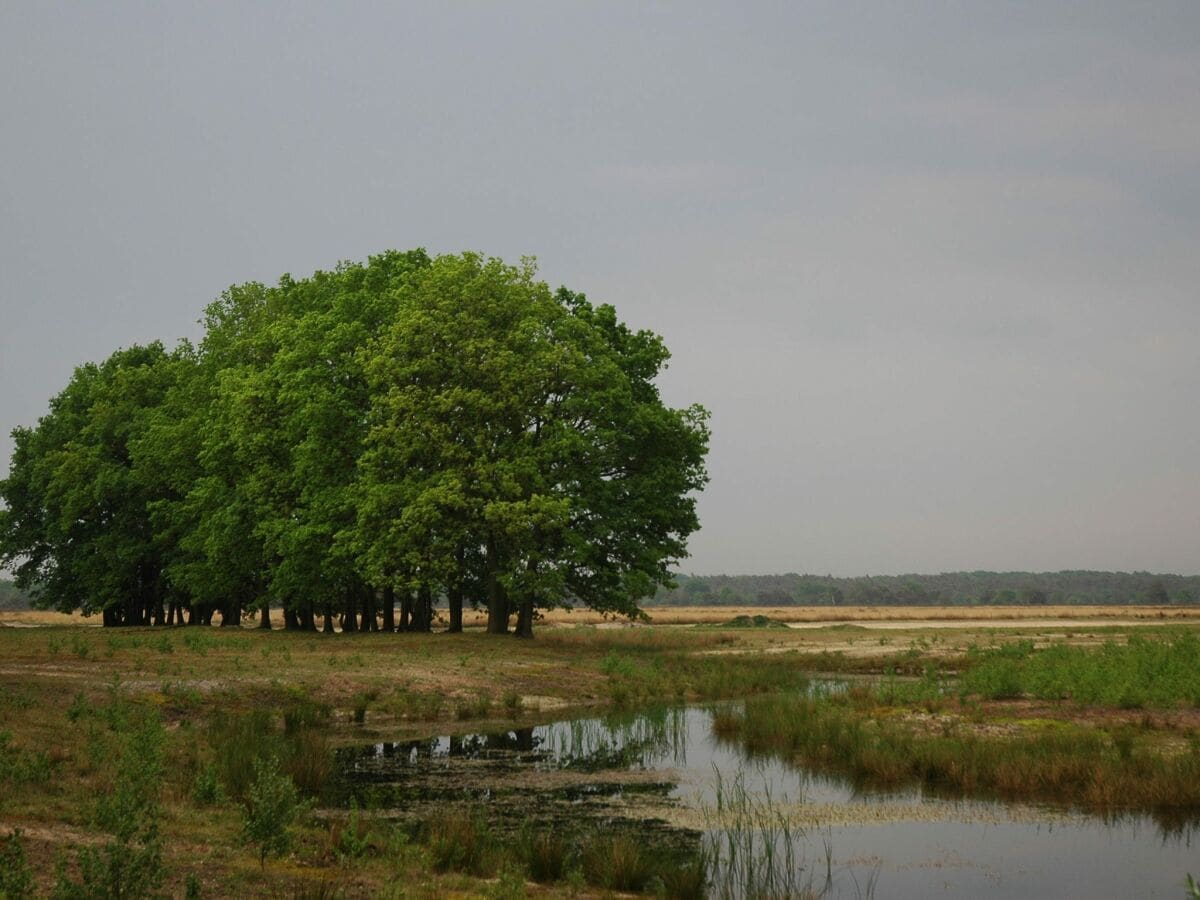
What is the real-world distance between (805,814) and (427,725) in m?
14.4

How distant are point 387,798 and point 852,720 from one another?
41.0ft

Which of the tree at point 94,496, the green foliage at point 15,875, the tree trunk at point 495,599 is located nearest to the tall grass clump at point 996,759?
the green foliage at point 15,875

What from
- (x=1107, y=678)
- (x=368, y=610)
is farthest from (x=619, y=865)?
(x=368, y=610)

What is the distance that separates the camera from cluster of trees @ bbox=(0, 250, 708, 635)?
48562 millimetres

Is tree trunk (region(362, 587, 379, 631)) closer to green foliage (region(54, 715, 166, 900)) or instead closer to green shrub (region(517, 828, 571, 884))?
green foliage (region(54, 715, 166, 900))

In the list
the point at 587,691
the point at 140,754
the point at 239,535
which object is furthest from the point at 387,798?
the point at 239,535

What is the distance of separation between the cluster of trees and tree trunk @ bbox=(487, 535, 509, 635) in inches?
4.0

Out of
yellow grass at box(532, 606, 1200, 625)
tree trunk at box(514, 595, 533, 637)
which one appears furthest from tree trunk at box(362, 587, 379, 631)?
yellow grass at box(532, 606, 1200, 625)

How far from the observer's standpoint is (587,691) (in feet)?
125

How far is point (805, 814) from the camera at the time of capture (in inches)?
740

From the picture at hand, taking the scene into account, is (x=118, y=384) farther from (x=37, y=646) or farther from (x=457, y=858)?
(x=457, y=858)

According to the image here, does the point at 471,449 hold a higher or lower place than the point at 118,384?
lower

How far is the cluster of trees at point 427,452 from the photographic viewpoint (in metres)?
48.6

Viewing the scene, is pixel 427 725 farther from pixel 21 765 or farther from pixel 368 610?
pixel 368 610
